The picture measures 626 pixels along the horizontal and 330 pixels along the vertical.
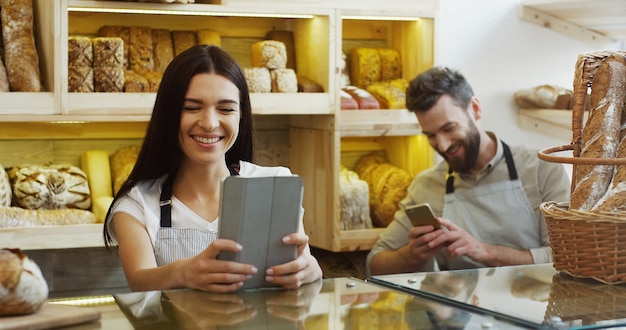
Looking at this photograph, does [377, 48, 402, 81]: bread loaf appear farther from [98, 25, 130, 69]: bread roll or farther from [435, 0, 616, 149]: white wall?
[98, 25, 130, 69]: bread roll

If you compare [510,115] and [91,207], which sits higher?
[510,115]

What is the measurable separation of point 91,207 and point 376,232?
1031 mm

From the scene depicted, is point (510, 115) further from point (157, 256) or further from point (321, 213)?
point (157, 256)

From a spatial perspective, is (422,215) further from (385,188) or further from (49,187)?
→ (49,187)

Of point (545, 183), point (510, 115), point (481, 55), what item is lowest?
point (545, 183)

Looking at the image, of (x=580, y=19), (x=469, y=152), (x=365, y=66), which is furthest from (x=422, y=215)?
(x=580, y=19)

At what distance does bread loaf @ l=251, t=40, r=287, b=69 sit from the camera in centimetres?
313

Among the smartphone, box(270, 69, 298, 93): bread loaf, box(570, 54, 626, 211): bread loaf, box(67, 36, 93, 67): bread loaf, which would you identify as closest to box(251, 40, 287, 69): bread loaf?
box(270, 69, 298, 93): bread loaf

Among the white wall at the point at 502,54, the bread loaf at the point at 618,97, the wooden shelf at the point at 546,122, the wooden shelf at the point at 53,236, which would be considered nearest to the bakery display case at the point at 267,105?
the wooden shelf at the point at 53,236

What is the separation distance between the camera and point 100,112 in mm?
2840

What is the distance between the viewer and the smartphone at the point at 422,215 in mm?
2561

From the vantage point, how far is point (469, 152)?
3.02 metres

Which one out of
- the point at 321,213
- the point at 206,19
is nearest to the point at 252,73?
the point at 206,19

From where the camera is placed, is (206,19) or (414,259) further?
(206,19)
